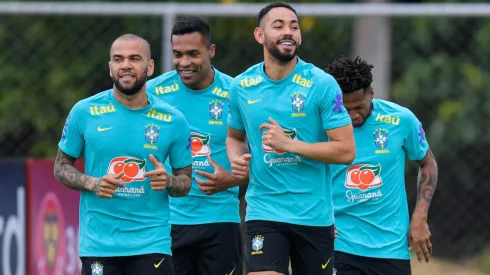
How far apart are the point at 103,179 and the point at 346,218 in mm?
1864

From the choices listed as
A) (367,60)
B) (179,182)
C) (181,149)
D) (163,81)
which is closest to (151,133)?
(181,149)

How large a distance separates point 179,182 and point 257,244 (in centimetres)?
58

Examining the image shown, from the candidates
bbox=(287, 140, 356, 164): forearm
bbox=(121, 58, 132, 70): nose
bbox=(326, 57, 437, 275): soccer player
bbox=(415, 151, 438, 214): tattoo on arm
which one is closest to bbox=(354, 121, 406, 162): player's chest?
bbox=(326, 57, 437, 275): soccer player

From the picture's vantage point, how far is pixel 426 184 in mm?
7637

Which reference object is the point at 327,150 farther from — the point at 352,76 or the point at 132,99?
the point at 132,99

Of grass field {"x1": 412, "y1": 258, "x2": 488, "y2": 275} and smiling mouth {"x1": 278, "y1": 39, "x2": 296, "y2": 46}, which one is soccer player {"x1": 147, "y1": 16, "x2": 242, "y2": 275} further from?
grass field {"x1": 412, "y1": 258, "x2": 488, "y2": 275}

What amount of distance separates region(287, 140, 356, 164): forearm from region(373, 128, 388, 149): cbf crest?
78 cm

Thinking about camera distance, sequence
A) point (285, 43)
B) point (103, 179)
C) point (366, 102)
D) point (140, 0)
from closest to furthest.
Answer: point (103, 179) < point (285, 43) < point (366, 102) < point (140, 0)

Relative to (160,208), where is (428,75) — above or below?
above

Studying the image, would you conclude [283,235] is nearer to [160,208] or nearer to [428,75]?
[160,208]

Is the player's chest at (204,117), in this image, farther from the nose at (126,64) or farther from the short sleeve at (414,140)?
the short sleeve at (414,140)

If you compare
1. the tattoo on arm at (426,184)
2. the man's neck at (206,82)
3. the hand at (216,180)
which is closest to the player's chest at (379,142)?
the tattoo on arm at (426,184)

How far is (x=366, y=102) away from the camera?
749 cm

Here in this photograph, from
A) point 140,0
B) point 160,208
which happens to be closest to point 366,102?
point 160,208
